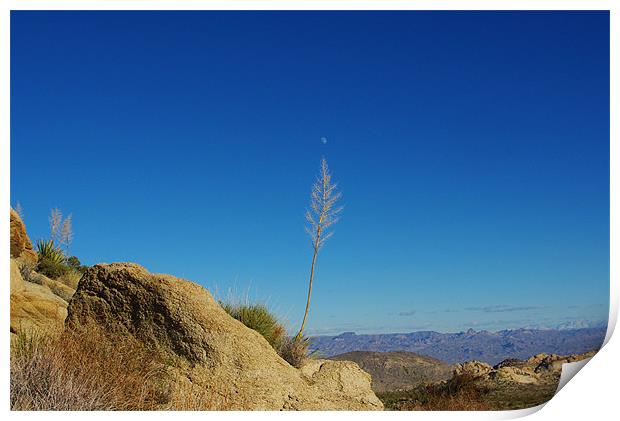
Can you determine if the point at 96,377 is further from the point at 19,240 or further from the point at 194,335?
the point at 19,240

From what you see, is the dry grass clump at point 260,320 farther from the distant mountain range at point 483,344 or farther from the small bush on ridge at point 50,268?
the small bush on ridge at point 50,268

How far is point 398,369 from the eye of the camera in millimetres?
10695

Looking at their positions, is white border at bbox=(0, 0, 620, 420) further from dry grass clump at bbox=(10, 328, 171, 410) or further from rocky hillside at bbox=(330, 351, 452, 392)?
rocky hillside at bbox=(330, 351, 452, 392)

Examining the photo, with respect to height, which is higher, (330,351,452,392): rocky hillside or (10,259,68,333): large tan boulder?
(10,259,68,333): large tan boulder

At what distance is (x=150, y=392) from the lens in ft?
20.9

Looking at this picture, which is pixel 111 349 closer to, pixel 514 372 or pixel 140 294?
pixel 140 294

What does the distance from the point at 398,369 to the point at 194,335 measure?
15.8ft

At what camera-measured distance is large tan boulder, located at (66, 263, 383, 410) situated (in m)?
6.68

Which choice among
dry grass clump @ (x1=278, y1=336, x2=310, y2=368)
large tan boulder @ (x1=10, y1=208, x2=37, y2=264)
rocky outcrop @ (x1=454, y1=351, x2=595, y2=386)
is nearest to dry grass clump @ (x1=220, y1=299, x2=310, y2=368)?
dry grass clump @ (x1=278, y1=336, x2=310, y2=368)

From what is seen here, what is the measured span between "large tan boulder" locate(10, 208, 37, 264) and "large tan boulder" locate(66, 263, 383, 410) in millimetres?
4197

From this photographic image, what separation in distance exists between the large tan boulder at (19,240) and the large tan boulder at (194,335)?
4197 mm
